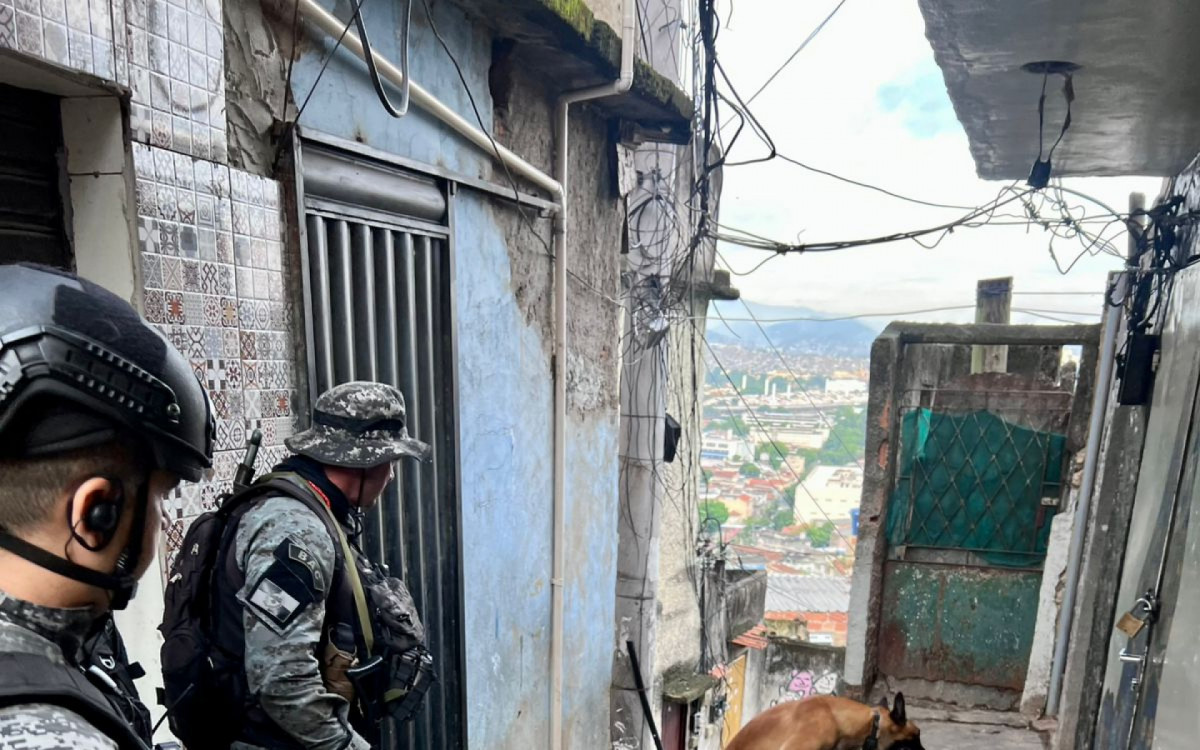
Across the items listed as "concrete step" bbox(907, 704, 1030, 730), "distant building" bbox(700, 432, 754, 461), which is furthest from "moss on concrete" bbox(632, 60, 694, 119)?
"distant building" bbox(700, 432, 754, 461)

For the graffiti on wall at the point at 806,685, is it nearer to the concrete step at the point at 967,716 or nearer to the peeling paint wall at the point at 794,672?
the peeling paint wall at the point at 794,672

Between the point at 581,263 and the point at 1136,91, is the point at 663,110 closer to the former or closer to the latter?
the point at 581,263

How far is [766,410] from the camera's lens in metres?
11.1

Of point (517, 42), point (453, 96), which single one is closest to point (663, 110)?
point (517, 42)

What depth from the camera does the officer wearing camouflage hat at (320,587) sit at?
6.99 ft

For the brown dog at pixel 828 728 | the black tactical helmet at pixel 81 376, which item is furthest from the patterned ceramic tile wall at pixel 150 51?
the brown dog at pixel 828 728

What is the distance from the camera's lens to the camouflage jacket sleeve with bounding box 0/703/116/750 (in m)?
0.94

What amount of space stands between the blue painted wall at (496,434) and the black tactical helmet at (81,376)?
1939 mm

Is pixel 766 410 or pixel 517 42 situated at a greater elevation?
pixel 517 42

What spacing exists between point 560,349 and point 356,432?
8.13 feet

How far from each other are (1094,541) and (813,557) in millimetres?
29038

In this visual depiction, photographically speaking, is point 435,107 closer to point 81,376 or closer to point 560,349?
point 560,349

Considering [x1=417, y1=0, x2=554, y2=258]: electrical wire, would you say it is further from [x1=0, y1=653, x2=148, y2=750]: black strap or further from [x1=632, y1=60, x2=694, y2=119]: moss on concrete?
[x1=0, y1=653, x2=148, y2=750]: black strap

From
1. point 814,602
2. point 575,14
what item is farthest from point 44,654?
point 814,602
